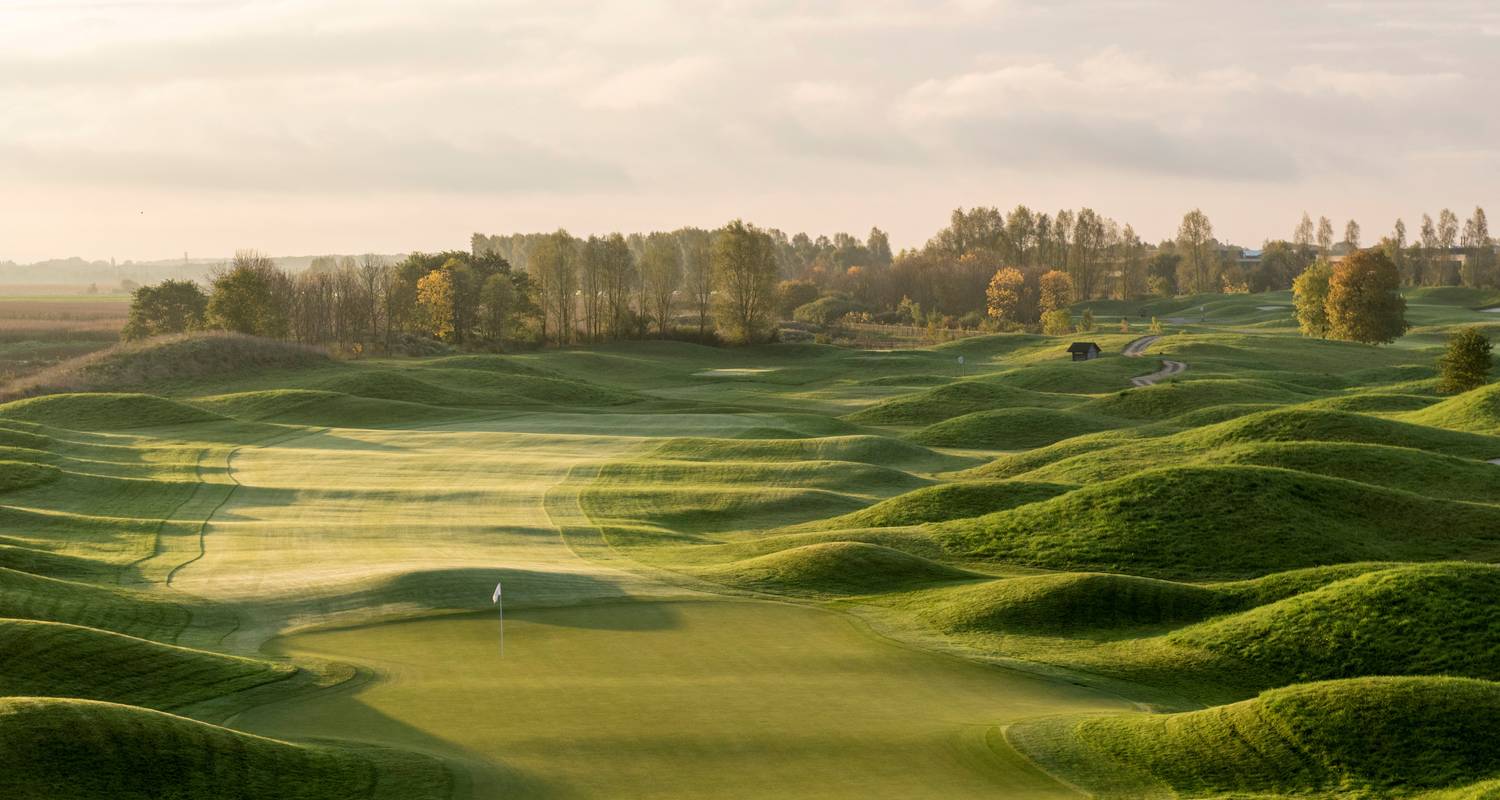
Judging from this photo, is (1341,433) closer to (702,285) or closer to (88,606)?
(88,606)

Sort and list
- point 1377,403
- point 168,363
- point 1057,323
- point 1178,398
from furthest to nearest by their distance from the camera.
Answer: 1. point 1057,323
2. point 168,363
3. point 1178,398
4. point 1377,403

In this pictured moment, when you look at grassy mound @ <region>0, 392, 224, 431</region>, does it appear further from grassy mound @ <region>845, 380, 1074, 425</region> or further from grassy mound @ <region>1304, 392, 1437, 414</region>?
grassy mound @ <region>1304, 392, 1437, 414</region>

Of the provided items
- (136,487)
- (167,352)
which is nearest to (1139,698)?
(136,487)

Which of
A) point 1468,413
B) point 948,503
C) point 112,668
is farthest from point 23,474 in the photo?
point 1468,413

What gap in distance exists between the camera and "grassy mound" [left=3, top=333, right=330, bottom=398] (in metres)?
76.8

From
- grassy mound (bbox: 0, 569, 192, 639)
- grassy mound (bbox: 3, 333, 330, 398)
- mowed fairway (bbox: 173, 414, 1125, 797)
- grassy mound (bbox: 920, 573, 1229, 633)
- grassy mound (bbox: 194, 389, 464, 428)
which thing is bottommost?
grassy mound (bbox: 920, 573, 1229, 633)

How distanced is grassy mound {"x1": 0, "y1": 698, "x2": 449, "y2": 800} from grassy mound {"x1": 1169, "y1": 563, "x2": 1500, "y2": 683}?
1555cm

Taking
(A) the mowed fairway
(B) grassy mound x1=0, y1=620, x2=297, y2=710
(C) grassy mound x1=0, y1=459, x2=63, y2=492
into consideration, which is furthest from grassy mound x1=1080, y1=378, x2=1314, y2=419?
(B) grassy mound x1=0, y1=620, x2=297, y2=710

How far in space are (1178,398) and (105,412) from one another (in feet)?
177

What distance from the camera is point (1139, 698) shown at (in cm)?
2170

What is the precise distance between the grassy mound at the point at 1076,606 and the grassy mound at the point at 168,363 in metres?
65.3

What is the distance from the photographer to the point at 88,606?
25188 mm

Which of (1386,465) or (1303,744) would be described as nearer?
(1303,744)

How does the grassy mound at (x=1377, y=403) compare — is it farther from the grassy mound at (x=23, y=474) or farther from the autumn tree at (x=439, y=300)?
the autumn tree at (x=439, y=300)
